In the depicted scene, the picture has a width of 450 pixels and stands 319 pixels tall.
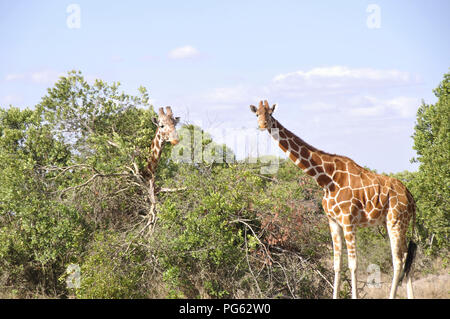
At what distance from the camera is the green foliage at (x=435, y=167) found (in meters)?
14.7

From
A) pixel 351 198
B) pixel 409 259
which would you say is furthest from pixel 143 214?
pixel 409 259

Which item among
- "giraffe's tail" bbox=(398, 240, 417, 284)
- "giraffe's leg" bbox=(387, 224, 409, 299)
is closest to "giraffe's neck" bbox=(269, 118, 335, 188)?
"giraffe's leg" bbox=(387, 224, 409, 299)

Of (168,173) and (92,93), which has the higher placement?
(92,93)

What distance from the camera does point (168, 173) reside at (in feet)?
48.8

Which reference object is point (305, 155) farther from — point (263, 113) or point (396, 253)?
point (396, 253)

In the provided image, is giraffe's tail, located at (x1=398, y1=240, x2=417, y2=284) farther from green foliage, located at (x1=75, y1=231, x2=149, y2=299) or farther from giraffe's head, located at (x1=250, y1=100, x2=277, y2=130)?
green foliage, located at (x1=75, y1=231, x2=149, y2=299)

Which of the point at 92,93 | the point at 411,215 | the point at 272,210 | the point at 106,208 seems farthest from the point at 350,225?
the point at 92,93

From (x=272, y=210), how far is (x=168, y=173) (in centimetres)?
428

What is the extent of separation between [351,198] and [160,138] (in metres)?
4.91

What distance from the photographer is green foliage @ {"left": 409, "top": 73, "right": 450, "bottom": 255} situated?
48.3 ft

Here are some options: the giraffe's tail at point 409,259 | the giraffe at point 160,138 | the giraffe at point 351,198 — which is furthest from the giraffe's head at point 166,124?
the giraffe's tail at point 409,259

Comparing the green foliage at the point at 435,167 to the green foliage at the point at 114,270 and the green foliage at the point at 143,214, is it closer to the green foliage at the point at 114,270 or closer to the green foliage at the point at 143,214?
the green foliage at the point at 143,214
